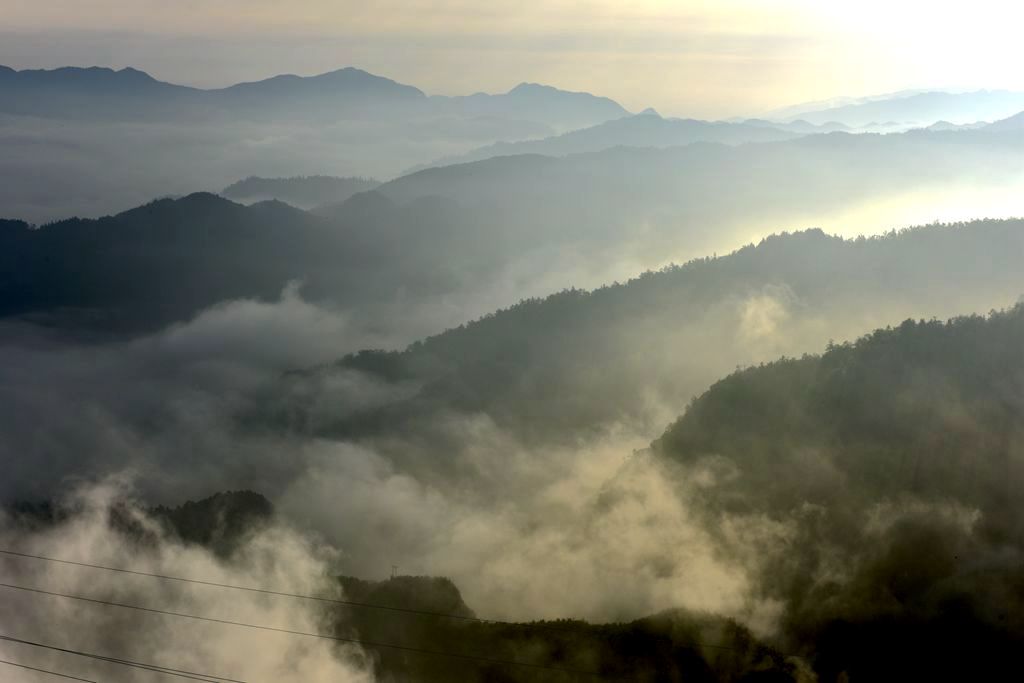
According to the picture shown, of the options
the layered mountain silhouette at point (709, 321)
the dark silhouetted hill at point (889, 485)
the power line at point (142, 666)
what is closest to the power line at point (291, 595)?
the power line at point (142, 666)

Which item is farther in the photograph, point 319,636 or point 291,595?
point 291,595

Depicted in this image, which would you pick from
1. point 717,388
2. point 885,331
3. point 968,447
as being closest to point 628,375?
point 717,388

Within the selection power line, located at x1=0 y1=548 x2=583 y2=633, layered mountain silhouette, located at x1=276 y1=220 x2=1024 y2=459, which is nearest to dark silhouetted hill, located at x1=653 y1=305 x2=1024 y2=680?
power line, located at x1=0 y1=548 x2=583 y2=633

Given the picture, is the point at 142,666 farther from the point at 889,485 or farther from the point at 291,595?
the point at 889,485

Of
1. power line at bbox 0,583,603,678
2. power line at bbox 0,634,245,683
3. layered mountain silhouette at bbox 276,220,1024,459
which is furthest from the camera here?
layered mountain silhouette at bbox 276,220,1024,459

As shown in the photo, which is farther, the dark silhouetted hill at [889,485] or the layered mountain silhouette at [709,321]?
the layered mountain silhouette at [709,321]

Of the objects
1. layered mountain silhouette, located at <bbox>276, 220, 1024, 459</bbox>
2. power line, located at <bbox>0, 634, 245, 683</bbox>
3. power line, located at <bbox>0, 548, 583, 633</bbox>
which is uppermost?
layered mountain silhouette, located at <bbox>276, 220, 1024, 459</bbox>

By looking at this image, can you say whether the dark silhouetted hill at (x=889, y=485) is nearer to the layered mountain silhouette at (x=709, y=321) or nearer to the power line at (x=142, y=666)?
the layered mountain silhouette at (x=709, y=321)

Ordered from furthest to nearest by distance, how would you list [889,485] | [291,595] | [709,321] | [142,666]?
[709,321], [291,595], [889,485], [142,666]

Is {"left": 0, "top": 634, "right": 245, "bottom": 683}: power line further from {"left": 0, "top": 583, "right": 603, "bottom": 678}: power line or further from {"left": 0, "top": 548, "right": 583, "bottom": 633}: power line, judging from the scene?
{"left": 0, "top": 548, "right": 583, "bottom": 633}: power line

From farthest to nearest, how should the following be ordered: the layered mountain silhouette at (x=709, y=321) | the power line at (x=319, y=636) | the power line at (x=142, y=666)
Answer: the layered mountain silhouette at (x=709, y=321) → the power line at (x=142, y=666) → the power line at (x=319, y=636)

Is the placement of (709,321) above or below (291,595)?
above

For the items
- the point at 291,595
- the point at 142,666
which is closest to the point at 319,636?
the point at 291,595
